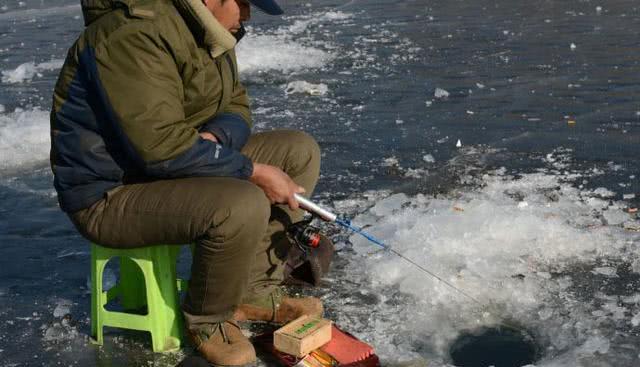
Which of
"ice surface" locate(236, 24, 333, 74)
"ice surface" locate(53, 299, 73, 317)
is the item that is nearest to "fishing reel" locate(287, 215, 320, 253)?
"ice surface" locate(53, 299, 73, 317)

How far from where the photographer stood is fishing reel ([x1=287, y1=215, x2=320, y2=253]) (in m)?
4.37

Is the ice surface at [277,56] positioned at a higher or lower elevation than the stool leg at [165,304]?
lower

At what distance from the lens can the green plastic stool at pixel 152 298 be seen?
402 cm

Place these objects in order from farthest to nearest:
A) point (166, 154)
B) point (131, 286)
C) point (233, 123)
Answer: point (131, 286) < point (233, 123) < point (166, 154)

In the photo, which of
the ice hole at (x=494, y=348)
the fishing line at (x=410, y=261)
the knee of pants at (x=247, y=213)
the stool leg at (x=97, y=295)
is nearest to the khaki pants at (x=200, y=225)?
the knee of pants at (x=247, y=213)

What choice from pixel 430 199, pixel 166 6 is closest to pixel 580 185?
pixel 430 199

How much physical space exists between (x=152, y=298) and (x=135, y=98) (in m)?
0.98

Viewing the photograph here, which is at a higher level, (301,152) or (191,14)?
(191,14)

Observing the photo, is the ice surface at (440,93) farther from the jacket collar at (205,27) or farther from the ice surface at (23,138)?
the jacket collar at (205,27)

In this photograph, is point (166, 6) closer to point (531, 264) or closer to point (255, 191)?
point (255, 191)

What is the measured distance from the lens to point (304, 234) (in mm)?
4367

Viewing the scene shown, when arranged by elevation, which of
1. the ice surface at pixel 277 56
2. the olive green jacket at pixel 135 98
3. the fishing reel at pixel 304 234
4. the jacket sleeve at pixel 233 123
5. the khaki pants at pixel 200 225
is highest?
the olive green jacket at pixel 135 98

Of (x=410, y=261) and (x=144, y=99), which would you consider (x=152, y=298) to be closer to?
(x=144, y=99)

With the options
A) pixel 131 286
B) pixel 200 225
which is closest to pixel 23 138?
pixel 131 286
